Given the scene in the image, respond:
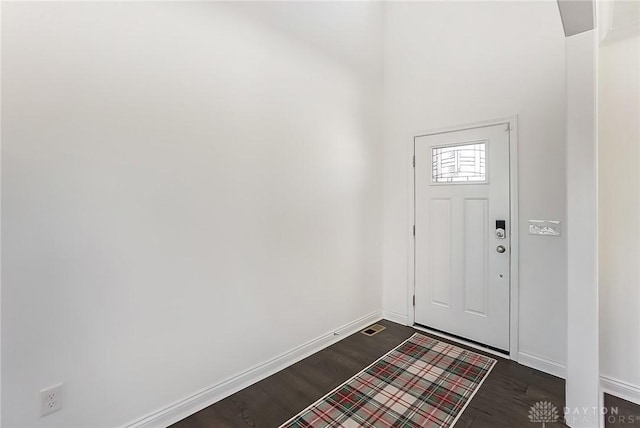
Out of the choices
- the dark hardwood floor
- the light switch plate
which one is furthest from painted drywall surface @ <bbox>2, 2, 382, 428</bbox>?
the light switch plate

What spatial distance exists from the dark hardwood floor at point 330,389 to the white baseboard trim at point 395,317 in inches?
27.0

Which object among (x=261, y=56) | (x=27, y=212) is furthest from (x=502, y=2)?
(x=27, y=212)

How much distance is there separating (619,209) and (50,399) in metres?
3.70

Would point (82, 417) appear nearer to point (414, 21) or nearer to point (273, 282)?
point (273, 282)

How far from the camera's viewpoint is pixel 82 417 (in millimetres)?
1638

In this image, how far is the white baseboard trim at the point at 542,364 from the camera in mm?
2414

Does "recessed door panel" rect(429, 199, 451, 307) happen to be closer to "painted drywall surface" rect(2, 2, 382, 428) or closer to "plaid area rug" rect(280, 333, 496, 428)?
"plaid area rug" rect(280, 333, 496, 428)

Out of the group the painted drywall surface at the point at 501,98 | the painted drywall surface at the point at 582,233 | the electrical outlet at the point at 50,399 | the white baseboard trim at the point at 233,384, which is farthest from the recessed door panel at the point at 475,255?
the electrical outlet at the point at 50,399

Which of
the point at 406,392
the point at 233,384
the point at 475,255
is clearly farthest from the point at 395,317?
the point at 233,384

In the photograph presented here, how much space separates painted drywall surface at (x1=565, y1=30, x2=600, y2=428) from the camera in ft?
5.90

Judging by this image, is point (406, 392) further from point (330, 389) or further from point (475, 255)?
point (475, 255)

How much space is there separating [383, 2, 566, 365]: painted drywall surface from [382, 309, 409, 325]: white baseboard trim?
3.1 inches

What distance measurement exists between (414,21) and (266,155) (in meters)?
2.32

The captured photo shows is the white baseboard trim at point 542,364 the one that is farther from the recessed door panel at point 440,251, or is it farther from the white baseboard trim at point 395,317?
the white baseboard trim at point 395,317
